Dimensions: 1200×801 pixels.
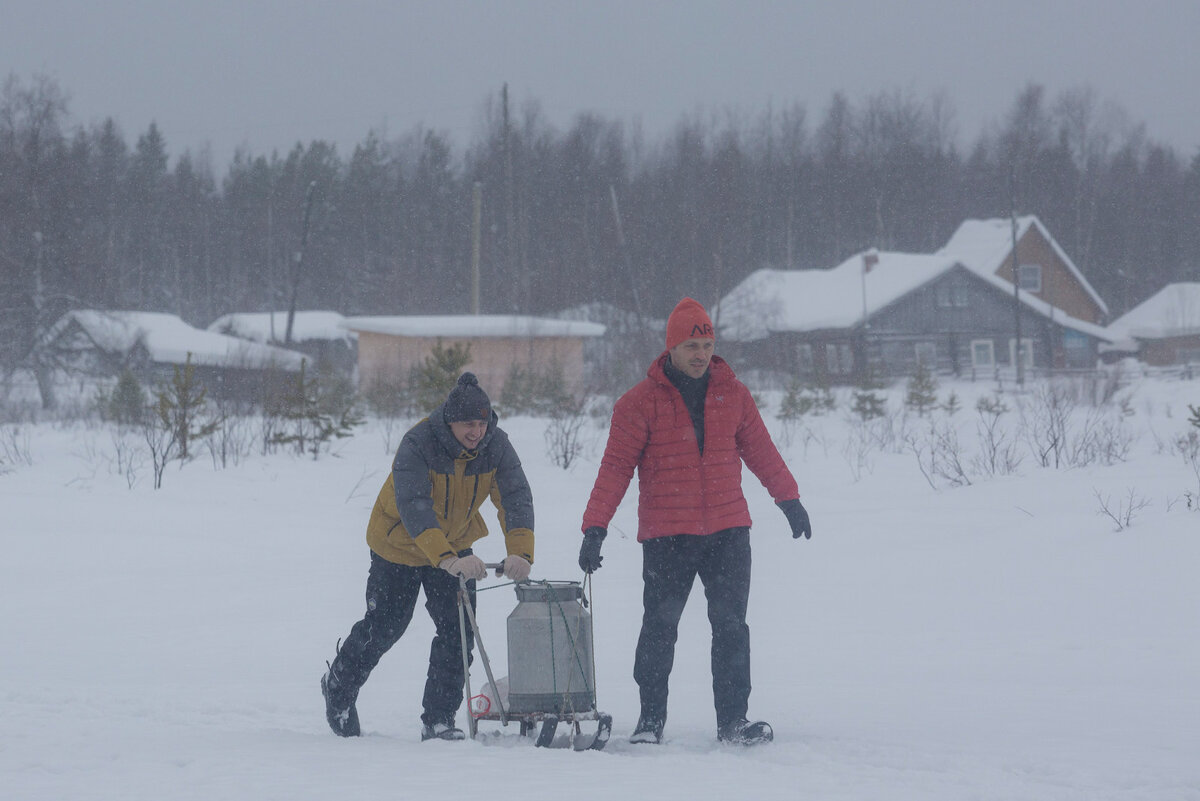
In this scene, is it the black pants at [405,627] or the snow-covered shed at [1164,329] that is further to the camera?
the snow-covered shed at [1164,329]

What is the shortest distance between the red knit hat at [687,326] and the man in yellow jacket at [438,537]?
0.72 m

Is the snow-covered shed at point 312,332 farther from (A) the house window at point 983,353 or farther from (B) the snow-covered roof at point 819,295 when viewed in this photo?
A: (A) the house window at point 983,353

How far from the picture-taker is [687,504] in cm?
423

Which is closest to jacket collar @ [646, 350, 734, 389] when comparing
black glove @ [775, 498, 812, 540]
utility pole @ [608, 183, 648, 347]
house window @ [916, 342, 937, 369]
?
black glove @ [775, 498, 812, 540]

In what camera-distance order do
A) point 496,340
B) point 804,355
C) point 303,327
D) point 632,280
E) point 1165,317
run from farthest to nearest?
point 303,327 → point 1165,317 → point 804,355 → point 632,280 → point 496,340

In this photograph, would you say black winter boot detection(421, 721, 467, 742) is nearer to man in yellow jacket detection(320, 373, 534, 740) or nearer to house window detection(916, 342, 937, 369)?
man in yellow jacket detection(320, 373, 534, 740)

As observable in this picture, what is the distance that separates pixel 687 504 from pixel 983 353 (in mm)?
44035

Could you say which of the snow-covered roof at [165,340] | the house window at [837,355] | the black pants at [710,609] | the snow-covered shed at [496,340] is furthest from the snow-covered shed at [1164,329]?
the black pants at [710,609]

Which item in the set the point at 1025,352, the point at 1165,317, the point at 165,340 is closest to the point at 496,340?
the point at 165,340

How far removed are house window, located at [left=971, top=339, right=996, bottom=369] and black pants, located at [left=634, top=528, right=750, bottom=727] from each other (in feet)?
141

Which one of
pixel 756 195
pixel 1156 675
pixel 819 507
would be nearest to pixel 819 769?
pixel 1156 675

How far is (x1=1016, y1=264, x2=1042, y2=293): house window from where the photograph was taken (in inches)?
1982

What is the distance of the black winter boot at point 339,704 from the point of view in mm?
4434

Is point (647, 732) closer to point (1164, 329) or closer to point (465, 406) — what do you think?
point (465, 406)
